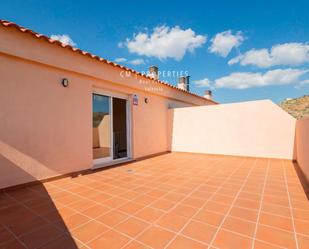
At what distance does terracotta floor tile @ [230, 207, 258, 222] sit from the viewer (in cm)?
231

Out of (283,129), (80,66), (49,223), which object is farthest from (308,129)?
(80,66)

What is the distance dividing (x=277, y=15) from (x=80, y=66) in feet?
28.5

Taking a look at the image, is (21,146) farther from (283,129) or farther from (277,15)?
(277,15)

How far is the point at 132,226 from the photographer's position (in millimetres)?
2117

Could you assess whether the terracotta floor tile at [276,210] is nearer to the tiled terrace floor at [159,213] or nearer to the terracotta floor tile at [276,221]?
the tiled terrace floor at [159,213]

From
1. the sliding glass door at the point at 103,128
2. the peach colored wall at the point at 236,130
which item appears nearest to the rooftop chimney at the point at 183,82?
the peach colored wall at the point at 236,130

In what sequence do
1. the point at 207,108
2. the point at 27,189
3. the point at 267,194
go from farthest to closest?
the point at 207,108 → the point at 27,189 → the point at 267,194

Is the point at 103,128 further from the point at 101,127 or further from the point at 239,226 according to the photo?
the point at 239,226

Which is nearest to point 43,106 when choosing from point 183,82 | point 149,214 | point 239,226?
point 149,214

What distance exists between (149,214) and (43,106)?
10.9 ft

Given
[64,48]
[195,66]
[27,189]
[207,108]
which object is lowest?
[27,189]

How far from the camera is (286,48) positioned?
1382 cm

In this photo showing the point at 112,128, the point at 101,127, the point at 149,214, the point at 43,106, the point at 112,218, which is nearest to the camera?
the point at 112,218

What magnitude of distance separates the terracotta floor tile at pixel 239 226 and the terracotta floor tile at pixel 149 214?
0.86 m
